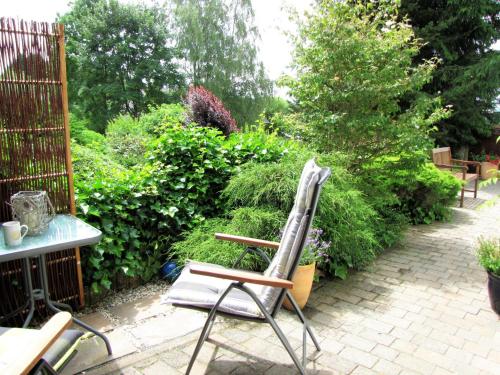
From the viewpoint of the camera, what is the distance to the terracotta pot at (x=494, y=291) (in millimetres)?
2809

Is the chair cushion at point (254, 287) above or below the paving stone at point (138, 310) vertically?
above

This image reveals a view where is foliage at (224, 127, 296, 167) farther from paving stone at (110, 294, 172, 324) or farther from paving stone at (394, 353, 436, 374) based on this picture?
paving stone at (394, 353, 436, 374)

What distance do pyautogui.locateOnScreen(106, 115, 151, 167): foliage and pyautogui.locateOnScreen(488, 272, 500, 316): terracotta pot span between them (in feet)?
13.1

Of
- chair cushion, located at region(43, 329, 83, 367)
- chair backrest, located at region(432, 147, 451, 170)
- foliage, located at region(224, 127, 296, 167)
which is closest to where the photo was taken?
chair cushion, located at region(43, 329, 83, 367)

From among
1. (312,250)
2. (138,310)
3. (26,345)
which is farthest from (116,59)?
(26,345)

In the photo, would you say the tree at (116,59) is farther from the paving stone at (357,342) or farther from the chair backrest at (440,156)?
the paving stone at (357,342)

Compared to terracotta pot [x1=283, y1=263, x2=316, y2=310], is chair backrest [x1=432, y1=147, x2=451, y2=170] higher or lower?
higher

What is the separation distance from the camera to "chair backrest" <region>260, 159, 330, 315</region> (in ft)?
6.48

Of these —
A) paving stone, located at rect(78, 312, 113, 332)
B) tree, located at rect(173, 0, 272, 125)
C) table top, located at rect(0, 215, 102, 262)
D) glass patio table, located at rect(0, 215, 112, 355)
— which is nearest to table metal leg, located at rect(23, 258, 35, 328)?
glass patio table, located at rect(0, 215, 112, 355)

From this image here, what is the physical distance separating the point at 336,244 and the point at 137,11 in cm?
1931

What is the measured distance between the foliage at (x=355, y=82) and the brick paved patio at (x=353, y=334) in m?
1.76

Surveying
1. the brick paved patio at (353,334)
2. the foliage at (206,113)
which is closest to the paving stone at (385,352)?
the brick paved patio at (353,334)

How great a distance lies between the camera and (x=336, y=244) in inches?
133

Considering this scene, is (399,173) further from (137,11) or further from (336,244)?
(137,11)
